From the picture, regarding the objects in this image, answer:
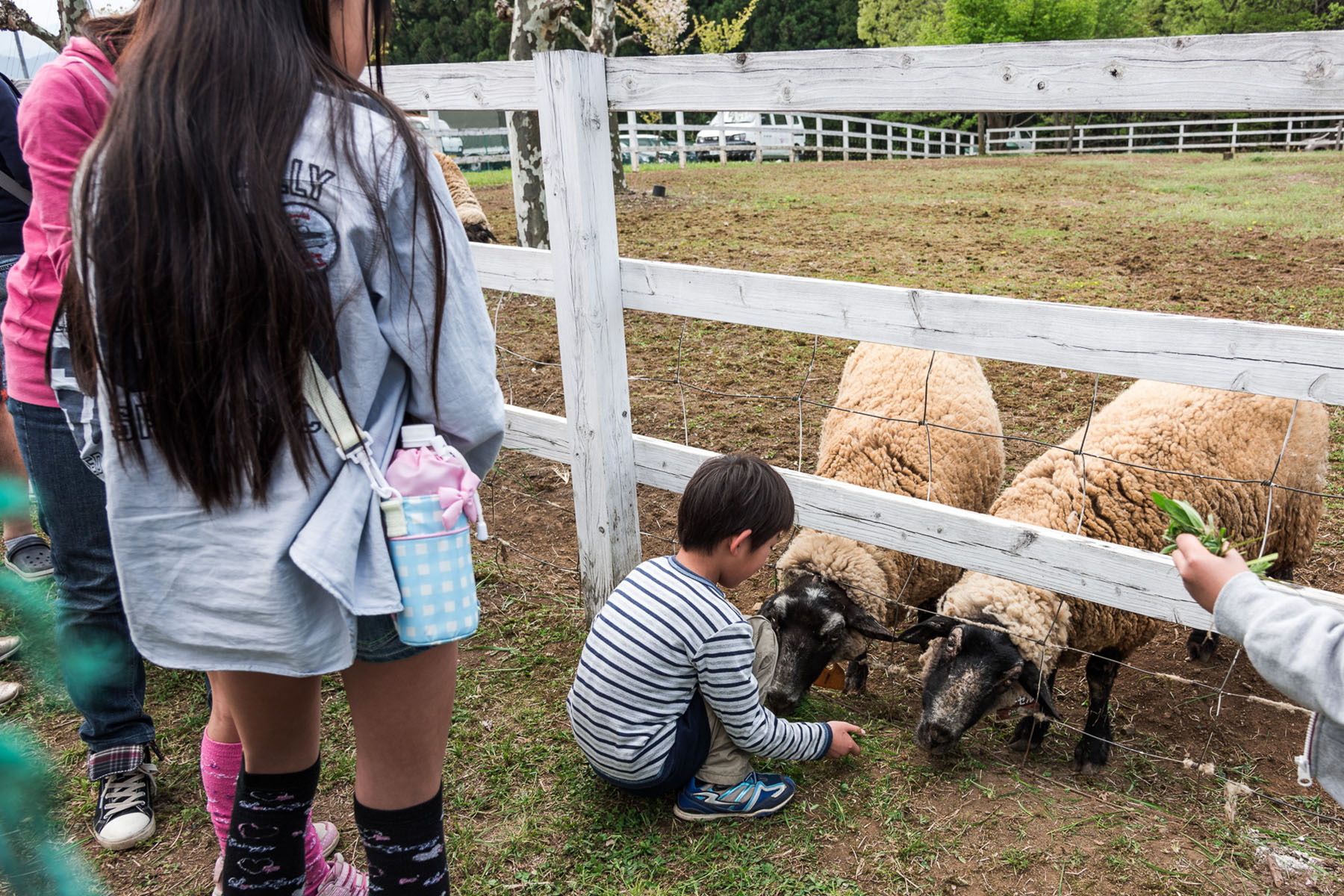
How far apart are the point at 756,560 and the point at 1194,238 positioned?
971cm

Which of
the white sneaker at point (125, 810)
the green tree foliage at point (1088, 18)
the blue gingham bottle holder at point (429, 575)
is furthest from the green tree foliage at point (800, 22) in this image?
the blue gingham bottle holder at point (429, 575)

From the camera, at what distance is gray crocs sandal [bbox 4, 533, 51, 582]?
10.4ft

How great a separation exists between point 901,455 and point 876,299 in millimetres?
1395

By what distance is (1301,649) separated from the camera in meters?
1.33

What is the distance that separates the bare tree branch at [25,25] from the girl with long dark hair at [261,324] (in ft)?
24.6

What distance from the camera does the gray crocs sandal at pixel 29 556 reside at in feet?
10.4

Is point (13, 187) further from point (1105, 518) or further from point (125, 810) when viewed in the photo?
point (1105, 518)

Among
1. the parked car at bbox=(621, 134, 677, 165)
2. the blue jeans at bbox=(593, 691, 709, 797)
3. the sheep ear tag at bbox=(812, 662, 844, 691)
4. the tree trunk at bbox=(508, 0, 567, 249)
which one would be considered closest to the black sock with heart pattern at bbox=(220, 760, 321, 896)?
the blue jeans at bbox=(593, 691, 709, 797)

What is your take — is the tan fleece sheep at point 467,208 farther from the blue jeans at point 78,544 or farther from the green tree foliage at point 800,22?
the green tree foliage at point 800,22

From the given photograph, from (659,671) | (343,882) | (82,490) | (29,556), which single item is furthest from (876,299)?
(29,556)

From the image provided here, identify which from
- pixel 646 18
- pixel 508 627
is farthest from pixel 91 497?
pixel 646 18

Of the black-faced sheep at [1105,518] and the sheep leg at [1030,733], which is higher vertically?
the black-faced sheep at [1105,518]

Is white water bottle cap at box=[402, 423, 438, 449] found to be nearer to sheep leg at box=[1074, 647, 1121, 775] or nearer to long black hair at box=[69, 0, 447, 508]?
long black hair at box=[69, 0, 447, 508]

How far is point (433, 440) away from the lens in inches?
55.2
